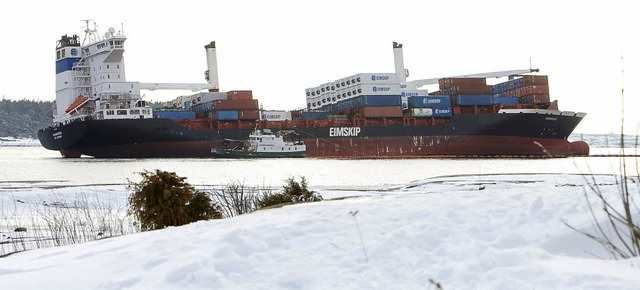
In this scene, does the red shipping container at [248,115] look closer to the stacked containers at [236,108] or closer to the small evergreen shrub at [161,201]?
the stacked containers at [236,108]

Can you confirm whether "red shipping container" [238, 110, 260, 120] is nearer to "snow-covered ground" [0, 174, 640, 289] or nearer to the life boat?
the life boat

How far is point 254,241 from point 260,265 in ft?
1.69

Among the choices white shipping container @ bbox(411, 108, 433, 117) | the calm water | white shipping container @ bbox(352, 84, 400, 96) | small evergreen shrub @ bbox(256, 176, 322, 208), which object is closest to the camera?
small evergreen shrub @ bbox(256, 176, 322, 208)

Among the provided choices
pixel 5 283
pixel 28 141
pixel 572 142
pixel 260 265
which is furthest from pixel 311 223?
pixel 28 141

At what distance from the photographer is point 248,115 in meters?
57.2

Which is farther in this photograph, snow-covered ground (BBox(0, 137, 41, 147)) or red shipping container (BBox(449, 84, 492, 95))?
snow-covered ground (BBox(0, 137, 41, 147))

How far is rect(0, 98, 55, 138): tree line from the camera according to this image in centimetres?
16512

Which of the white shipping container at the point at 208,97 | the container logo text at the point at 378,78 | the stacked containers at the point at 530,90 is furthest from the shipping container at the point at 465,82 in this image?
the white shipping container at the point at 208,97

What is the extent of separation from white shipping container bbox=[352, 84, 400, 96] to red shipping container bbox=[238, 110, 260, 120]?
9931mm

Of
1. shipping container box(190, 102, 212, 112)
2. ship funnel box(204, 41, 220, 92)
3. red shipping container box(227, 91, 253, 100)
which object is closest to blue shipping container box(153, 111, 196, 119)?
shipping container box(190, 102, 212, 112)

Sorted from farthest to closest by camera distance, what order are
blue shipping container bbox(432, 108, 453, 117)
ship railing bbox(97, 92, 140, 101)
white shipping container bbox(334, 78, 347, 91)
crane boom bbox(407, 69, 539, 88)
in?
crane boom bbox(407, 69, 539, 88)
white shipping container bbox(334, 78, 347, 91)
blue shipping container bbox(432, 108, 453, 117)
ship railing bbox(97, 92, 140, 101)

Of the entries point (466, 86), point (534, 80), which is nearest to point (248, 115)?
point (466, 86)

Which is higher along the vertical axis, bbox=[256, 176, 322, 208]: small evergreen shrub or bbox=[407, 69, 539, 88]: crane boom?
bbox=[407, 69, 539, 88]: crane boom

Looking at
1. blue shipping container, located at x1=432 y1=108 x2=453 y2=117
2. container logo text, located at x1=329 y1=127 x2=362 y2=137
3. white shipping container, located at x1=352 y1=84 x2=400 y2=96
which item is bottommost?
container logo text, located at x1=329 y1=127 x2=362 y2=137
